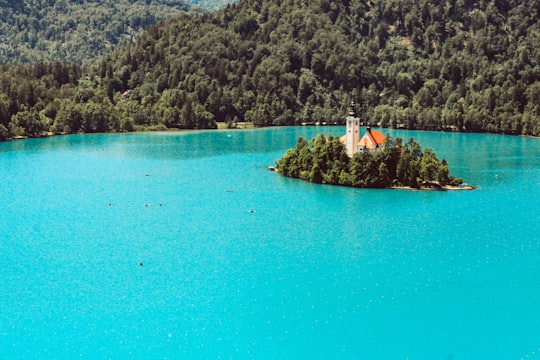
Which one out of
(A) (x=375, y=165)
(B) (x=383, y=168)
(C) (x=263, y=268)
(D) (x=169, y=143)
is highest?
(D) (x=169, y=143)

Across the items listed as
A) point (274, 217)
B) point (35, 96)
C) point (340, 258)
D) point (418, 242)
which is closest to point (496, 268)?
point (418, 242)

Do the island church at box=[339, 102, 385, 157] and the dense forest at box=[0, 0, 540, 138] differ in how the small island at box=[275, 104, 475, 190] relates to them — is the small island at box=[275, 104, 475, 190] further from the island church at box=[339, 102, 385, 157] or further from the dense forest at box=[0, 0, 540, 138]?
the dense forest at box=[0, 0, 540, 138]

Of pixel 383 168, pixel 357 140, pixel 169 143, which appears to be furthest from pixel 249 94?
pixel 383 168

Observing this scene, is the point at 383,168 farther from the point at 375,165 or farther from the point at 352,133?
the point at 352,133

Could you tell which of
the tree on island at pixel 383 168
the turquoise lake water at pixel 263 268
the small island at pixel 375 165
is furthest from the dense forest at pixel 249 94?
the tree on island at pixel 383 168

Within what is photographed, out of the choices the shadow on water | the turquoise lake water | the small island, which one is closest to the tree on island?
the small island

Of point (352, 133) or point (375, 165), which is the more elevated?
point (352, 133)

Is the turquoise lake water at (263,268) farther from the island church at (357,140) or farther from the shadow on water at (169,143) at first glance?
the shadow on water at (169,143)

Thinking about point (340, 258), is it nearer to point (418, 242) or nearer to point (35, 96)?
point (418, 242)
